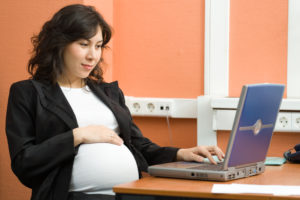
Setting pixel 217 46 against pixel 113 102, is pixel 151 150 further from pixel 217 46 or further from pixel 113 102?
pixel 217 46

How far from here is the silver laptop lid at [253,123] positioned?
1494 mm

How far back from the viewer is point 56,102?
1957 millimetres

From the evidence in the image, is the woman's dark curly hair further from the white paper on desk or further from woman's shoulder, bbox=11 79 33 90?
the white paper on desk

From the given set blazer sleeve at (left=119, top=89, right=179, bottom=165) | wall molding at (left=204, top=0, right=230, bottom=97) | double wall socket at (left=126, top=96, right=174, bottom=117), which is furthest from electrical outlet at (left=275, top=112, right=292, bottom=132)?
blazer sleeve at (left=119, top=89, right=179, bottom=165)

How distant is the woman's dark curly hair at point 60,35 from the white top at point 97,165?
5.6 inches

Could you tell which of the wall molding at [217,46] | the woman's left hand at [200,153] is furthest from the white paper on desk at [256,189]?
the wall molding at [217,46]

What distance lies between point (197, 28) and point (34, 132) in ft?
4.17

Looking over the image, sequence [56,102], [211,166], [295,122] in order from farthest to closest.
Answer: [295,122]
[56,102]
[211,166]

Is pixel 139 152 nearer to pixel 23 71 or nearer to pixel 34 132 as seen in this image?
pixel 34 132

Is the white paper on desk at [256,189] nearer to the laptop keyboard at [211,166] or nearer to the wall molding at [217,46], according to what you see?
the laptop keyboard at [211,166]

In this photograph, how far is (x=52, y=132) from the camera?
1.92m

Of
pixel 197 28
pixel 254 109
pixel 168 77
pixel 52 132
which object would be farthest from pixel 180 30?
pixel 254 109

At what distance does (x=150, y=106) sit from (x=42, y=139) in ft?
3.42

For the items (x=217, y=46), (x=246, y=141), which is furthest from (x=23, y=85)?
(x=217, y=46)
